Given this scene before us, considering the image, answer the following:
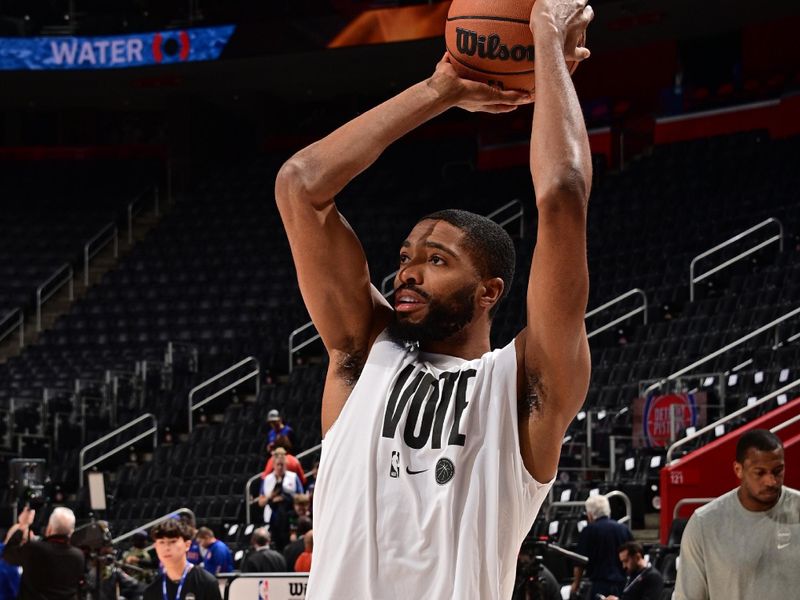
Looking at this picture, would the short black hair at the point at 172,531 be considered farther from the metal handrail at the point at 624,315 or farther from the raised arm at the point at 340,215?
the metal handrail at the point at 624,315

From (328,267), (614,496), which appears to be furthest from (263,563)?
(328,267)

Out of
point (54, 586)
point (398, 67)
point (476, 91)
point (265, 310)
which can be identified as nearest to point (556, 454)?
point (476, 91)

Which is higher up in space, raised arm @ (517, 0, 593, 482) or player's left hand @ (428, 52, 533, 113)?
player's left hand @ (428, 52, 533, 113)

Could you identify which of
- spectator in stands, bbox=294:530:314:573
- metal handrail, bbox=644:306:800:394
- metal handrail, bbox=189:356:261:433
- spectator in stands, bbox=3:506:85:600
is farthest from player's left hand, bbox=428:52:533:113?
metal handrail, bbox=189:356:261:433

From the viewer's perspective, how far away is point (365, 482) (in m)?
2.38

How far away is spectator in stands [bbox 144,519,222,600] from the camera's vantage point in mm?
6707

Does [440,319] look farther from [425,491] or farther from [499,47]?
[499,47]

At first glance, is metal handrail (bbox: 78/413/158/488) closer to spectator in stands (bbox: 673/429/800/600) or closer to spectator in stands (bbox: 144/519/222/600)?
spectator in stands (bbox: 144/519/222/600)

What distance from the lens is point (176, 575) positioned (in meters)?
6.78

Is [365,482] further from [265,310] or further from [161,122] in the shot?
[161,122]

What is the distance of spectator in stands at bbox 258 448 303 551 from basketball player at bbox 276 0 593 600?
9.87 metres

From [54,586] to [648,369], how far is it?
7.46 metres

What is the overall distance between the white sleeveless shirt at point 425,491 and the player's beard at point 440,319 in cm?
9

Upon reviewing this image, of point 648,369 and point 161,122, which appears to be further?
point 161,122
